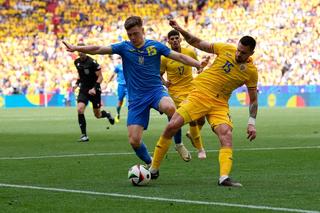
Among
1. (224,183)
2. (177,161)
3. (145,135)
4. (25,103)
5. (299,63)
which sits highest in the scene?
(224,183)

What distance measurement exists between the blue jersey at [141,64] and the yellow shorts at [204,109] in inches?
33.7

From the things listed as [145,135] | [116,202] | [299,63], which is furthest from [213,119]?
[299,63]

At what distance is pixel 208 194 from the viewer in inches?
381

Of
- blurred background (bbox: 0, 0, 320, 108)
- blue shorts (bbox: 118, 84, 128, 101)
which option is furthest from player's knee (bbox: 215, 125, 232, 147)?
blurred background (bbox: 0, 0, 320, 108)

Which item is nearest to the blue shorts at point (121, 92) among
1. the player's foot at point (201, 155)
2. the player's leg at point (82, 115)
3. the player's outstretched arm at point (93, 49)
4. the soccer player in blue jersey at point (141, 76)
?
the player's leg at point (82, 115)

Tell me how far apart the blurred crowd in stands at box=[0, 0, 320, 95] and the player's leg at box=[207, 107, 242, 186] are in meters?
36.5

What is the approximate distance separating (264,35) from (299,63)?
3.42 meters

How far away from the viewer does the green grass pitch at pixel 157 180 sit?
8820 millimetres

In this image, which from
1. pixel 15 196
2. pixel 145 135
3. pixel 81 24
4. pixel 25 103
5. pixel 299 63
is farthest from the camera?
pixel 81 24

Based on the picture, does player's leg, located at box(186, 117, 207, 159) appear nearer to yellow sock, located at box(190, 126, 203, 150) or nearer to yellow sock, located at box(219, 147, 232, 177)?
yellow sock, located at box(190, 126, 203, 150)

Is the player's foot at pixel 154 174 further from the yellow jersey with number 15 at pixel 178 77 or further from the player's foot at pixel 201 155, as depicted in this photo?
the yellow jersey with number 15 at pixel 178 77

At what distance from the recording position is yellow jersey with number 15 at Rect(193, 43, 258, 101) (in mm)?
11031

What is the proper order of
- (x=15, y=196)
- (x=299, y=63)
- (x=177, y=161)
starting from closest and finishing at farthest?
1. (x=15, y=196)
2. (x=177, y=161)
3. (x=299, y=63)

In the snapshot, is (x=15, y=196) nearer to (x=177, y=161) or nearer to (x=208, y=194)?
(x=208, y=194)
